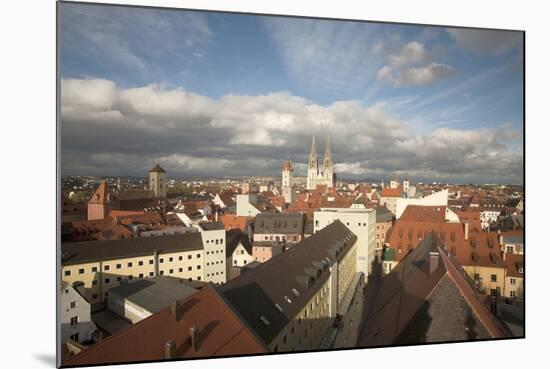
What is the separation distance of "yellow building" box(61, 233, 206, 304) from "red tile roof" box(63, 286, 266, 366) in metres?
0.99

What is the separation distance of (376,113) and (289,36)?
174 centimetres

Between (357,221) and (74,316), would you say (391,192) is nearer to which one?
(357,221)

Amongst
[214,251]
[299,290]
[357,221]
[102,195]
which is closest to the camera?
[102,195]

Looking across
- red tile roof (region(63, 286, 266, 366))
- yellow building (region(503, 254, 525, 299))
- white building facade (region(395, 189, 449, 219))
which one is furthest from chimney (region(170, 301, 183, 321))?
yellow building (region(503, 254, 525, 299))

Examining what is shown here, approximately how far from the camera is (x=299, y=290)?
5.54m

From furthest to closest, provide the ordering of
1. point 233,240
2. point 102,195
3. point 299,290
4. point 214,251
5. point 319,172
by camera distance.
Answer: point 233,240 → point 214,251 → point 319,172 → point 299,290 → point 102,195

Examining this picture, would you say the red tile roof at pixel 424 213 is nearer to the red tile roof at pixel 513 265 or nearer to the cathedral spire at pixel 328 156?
the red tile roof at pixel 513 265

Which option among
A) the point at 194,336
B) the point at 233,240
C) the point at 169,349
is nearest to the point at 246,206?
the point at 233,240

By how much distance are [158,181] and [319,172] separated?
2508 mm

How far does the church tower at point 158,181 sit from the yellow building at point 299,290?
1637mm

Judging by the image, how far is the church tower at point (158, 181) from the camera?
5.10 metres

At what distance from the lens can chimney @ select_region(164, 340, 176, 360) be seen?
4.02 metres
